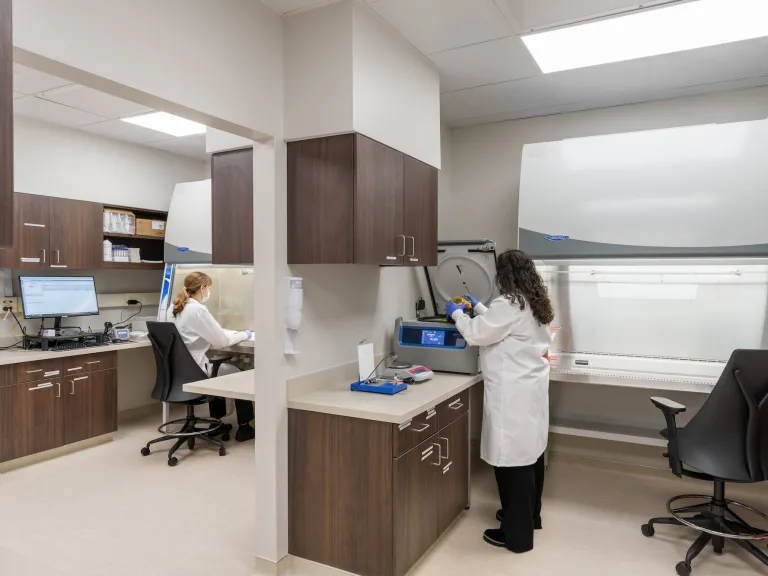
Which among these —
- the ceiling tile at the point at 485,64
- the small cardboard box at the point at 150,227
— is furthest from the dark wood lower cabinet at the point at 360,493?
the small cardboard box at the point at 150,227

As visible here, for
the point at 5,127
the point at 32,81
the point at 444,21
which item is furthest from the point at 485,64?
the point at 32,81

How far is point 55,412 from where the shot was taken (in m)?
3.84

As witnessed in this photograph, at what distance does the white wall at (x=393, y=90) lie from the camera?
2.35 m

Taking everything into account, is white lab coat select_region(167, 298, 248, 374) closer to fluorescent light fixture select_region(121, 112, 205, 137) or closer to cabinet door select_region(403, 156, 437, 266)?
fluorescent light fixture select_region(121, 112, 205, 137)

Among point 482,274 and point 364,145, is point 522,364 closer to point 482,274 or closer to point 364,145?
point 482,274

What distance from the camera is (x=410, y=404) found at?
92.2 inches

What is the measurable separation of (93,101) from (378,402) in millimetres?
3059

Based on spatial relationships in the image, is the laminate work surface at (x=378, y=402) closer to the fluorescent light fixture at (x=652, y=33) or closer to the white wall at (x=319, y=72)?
the white wall at (x=319, y=72)

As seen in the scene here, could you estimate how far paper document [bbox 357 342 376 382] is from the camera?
262 cm

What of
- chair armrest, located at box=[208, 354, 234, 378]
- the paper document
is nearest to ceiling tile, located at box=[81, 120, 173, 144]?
chair armrest, located at box=[208, 354, 234, 378]

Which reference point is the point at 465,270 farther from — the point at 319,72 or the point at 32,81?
the point at 32,81

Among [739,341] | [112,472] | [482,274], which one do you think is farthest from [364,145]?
[112,472]

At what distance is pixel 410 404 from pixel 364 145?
47.1 inches

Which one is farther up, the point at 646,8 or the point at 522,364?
the point at 646,8
